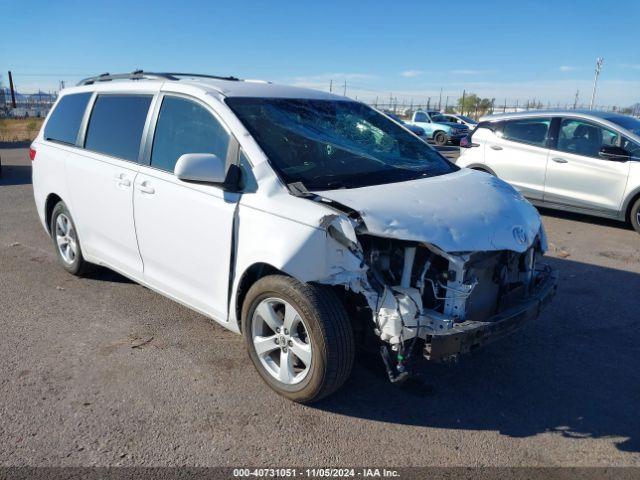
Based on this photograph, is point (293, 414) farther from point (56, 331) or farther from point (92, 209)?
point (92, 209)

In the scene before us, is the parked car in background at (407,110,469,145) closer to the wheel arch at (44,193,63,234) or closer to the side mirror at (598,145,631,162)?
the side mirror at (598,145,631,162)

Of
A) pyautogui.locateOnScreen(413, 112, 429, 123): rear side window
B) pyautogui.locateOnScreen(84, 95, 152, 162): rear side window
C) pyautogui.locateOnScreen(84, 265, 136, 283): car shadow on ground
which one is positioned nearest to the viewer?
pyautogui.locateOnScreen(84, 95, 152, 162): rear side window

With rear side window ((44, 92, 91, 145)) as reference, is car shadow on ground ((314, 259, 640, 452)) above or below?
below

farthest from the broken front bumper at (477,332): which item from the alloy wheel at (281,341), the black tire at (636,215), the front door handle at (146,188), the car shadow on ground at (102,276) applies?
the black tire at (636,215)

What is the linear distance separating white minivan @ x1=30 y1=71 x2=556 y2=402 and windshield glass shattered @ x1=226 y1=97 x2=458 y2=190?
0.05ft

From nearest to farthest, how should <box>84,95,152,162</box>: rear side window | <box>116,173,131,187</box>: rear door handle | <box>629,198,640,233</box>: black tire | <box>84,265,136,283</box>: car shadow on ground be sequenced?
<box>116,173,131,187</box>: rear door handle
<box>84,95,152,162</box>: rear side window
<box>84,265,136,283</box>: car shadow on ground
<box>629,198,640,233</box>: black tire

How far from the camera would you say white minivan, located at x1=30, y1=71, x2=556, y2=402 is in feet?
10.1

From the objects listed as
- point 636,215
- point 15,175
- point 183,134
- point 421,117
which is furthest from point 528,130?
point 421,117

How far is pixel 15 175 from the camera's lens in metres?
13.0

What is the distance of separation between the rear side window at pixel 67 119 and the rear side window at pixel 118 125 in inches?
11.0

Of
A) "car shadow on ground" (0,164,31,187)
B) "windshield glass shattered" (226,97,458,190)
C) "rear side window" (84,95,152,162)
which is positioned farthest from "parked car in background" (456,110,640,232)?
"car shadow on ground" (0,164,31,187)

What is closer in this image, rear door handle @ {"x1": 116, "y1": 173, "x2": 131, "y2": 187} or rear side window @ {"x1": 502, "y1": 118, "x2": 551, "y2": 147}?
rear door handle @ {"x1": 116, "y1": 173, "x2": 131, "y2": 187}

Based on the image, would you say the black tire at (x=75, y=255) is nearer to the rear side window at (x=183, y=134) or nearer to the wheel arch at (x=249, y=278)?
the rear side window at (x=183, y=134)

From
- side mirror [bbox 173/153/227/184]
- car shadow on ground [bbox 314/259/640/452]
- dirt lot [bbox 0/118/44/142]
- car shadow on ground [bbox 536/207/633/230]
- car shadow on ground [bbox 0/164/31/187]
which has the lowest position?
dirt lot [bbox 0/118/44/142]
